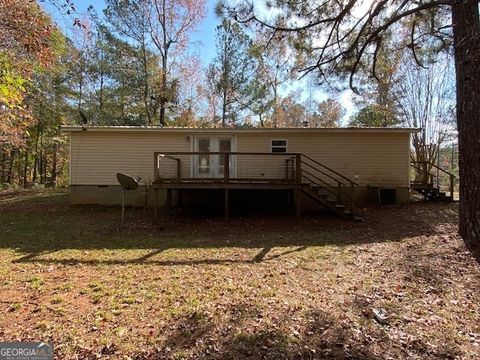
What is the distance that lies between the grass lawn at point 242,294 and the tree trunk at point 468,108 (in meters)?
0.79

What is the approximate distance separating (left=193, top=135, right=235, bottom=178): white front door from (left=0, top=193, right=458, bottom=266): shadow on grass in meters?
2.33

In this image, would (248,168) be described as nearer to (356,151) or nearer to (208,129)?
(208,129)

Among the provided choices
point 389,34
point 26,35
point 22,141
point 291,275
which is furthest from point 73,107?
point 291,275

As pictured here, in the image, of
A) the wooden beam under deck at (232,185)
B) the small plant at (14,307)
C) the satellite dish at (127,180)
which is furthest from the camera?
the wooden beam under deck at (232,185)

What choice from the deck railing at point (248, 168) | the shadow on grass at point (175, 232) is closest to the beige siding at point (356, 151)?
the deck railing at point (248, 168)

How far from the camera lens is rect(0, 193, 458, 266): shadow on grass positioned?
7.27 metres

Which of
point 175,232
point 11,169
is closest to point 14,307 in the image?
point 175,232

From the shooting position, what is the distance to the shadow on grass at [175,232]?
7267mm

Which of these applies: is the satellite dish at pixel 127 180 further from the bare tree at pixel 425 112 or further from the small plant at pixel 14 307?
the bare tree at pixel 425 112

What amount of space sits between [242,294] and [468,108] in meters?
4.89

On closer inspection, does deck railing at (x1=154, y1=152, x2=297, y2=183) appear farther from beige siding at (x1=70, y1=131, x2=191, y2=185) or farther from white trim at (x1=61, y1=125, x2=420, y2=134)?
white trim at (x1=61, y1=125, x2=420, y2=134)

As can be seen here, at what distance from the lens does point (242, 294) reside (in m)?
4.62

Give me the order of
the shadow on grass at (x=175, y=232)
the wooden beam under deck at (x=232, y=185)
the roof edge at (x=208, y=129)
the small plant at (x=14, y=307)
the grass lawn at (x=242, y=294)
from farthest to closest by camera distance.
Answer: the roof edge at (x=208, y=129), the wooden beam under deck at (x=232, y=185), the shadow on grass at (x=175, y=232), the small plant at (x=14, y=307), the grass lawn at (x=242, y=294)

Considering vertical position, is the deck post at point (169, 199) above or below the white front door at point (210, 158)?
below
